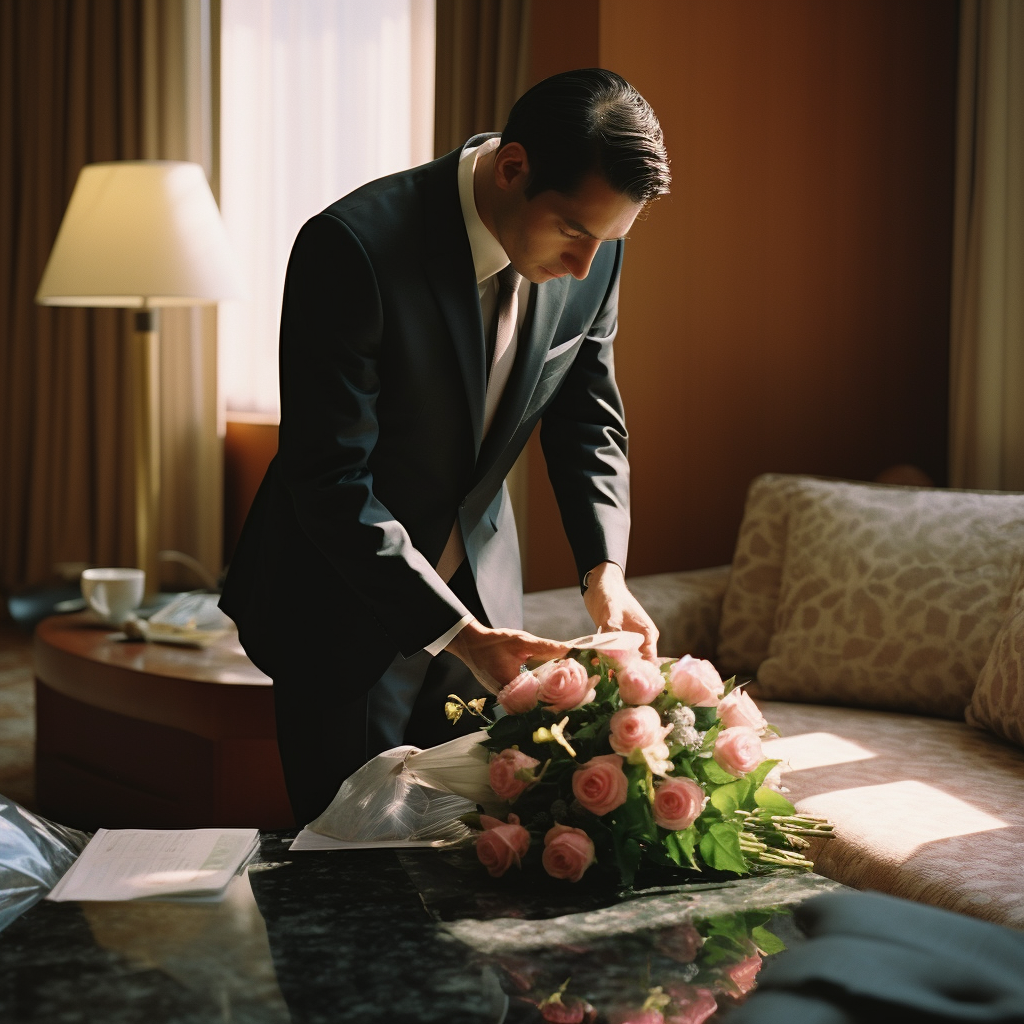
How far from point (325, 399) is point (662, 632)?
1401 mm

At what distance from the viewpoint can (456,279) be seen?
1470mm

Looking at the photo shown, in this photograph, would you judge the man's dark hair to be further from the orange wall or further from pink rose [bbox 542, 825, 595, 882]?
the orange wall

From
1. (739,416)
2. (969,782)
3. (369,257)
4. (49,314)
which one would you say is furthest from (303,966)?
(49,314)

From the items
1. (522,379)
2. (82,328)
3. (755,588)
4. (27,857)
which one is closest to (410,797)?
(27,857)

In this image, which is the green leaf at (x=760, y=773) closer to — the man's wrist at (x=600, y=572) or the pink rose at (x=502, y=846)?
the pink rose at (x=502, y=846)

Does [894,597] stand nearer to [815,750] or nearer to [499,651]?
[815,750]

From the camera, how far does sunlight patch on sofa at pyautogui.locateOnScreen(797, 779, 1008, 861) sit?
5.73ft

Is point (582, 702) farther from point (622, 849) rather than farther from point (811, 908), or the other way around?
point (811, 908)

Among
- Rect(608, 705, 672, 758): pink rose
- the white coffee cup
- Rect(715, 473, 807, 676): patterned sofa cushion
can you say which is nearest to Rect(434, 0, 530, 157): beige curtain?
Rect(715, 473, 807, 676): patterned sofa cushion

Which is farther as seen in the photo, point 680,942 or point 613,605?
point 613,605

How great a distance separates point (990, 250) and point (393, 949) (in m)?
2.55

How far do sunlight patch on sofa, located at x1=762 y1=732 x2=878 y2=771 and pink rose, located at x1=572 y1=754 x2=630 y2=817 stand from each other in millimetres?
1022

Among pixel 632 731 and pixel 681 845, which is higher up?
pixel 632 731

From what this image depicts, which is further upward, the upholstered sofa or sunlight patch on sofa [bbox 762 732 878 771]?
the upholstered sofa
